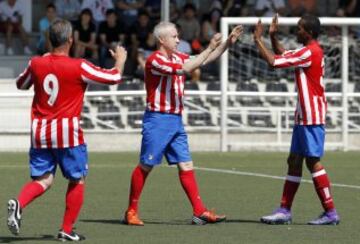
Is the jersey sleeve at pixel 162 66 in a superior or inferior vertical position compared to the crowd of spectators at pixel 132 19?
inferior

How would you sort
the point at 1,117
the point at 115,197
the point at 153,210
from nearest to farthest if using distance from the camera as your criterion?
the point at 153,210, the point at 115,197, the point at 1,117

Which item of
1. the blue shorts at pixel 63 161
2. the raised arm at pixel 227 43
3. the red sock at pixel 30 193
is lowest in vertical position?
the red sock at pixel 30 193

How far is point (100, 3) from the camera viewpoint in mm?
26938

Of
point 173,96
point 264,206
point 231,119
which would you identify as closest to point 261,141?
point 231,119

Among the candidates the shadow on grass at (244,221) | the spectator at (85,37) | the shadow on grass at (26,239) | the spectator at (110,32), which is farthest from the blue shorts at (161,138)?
the spectator at (110,32)

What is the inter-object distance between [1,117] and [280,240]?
36.7 ft

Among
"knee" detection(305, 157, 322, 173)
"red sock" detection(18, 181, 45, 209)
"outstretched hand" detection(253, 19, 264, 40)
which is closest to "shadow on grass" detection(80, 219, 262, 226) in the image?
"knee" detection(305, 157, 322, 173)

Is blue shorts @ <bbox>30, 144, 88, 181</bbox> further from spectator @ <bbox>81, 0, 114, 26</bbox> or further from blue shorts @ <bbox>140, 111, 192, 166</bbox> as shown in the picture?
spectator @ <bbox>81, 0, 114, 26</bbox>

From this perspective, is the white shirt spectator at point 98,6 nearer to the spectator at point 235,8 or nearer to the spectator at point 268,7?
the spectator at point 235,8

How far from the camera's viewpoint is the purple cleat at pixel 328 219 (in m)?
12.7

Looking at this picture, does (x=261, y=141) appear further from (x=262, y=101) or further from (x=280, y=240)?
(x=280, y=240)

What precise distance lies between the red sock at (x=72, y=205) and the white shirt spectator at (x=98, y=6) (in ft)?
51.2

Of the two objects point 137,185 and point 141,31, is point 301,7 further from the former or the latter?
point 137,185

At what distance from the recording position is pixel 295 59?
12.6m
